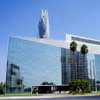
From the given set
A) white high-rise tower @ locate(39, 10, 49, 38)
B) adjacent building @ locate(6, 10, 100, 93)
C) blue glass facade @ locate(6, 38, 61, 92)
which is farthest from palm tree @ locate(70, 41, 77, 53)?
white high-rise tower @ locate(39, 10, 49, 38)

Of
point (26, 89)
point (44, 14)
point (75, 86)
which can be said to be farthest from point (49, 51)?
point (44, 14)

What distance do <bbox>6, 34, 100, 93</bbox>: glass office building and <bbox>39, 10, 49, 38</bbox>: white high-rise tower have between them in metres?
29.0

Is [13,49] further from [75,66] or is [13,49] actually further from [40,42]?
[75,66]

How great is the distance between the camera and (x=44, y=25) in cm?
12338

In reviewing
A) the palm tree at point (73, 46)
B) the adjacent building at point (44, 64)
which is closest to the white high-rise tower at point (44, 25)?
the adjacent building at point (44, 64)

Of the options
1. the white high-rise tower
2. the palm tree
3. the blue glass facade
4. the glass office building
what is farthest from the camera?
the white high-rise tower

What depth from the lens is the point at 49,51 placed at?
91.1 m

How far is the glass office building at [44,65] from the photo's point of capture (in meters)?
84.9

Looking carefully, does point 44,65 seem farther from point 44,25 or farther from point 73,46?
point 44,25

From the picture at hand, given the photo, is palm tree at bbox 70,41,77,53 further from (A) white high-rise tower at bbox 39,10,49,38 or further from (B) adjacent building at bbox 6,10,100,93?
(A) white high-rise tower at bbox 39,10,49,38

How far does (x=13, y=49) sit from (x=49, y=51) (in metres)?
15.5

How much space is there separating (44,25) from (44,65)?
40.5 meters

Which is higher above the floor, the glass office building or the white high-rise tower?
the white high-rise tower

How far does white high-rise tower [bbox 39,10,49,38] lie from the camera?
123 metres
